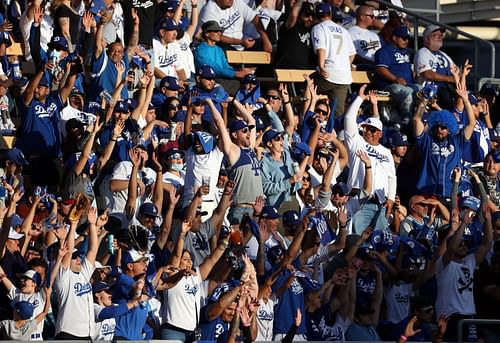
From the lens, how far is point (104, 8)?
21.9 metres

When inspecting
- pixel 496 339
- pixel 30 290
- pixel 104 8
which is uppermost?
pixel 104 8

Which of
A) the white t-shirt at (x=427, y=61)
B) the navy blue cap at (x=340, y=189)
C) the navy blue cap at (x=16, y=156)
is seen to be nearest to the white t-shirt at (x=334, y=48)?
the white t-shirt at (x=427, y=61)

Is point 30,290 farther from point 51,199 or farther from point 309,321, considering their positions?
point 309,321

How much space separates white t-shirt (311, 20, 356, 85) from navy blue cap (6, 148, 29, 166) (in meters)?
4.52

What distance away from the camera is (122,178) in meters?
20.0

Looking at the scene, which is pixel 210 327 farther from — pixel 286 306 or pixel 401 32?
pixel 401 32

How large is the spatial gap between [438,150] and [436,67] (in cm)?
201

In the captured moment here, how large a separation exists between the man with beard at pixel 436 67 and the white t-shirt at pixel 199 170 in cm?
466

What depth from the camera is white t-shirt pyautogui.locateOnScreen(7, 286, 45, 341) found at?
17.4 m

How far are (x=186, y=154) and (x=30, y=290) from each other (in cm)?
323

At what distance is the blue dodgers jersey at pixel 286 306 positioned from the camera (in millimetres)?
18812

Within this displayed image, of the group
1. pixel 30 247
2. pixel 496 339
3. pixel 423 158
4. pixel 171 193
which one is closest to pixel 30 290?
pixel 30 247

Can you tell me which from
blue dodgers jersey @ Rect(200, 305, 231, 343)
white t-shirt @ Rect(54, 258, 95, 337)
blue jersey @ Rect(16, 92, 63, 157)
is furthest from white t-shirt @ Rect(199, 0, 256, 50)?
white t-shirt @ Rect(54, 258, 95, 337)

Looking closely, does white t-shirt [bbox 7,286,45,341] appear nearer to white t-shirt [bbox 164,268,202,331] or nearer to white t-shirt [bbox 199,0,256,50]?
white t-shirt [bbox 164,268,202,331]
